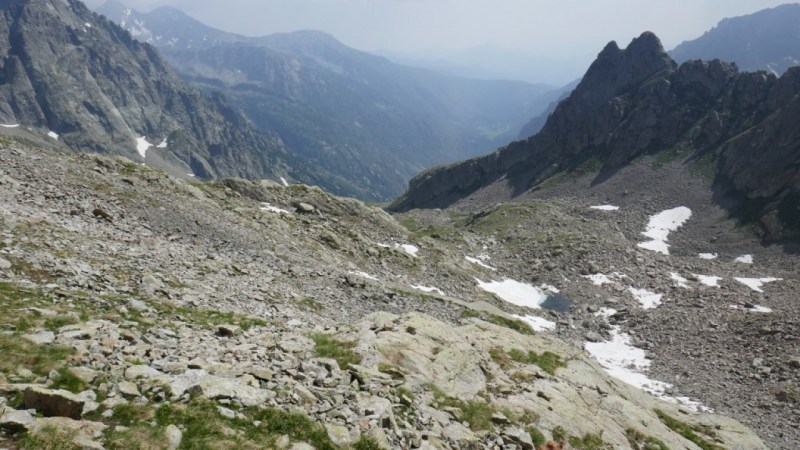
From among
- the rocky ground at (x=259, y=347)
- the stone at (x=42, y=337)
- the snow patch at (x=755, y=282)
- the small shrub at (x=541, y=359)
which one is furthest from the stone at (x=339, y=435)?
the snow patch at (x=755, y=282)

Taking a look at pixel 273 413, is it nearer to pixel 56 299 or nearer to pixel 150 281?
pixel 56 299

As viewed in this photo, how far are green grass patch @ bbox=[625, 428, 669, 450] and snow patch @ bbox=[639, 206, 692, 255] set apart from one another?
10195 cm

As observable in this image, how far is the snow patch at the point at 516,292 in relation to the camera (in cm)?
6969

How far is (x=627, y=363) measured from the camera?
178 feet

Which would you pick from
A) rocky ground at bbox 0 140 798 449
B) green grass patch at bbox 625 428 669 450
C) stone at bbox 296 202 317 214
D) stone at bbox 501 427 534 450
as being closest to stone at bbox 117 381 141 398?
rocky ground at bbox 0 140 798 449

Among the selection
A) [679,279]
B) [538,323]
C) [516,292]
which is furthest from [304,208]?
[679,279]

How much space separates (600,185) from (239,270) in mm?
155787

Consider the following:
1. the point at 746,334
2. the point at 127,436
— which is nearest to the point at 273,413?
the point at 127,436

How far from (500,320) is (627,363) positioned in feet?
57.8

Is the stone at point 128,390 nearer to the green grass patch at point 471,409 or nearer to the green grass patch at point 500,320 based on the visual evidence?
the green grass patch at point 471,409

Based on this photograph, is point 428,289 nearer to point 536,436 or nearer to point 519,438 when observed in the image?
point 536,436

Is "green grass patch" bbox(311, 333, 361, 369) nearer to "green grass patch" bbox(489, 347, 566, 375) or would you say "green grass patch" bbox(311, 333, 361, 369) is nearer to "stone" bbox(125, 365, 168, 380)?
"stone" bbox(125, 365, 168, 380)

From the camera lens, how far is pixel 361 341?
848 inches

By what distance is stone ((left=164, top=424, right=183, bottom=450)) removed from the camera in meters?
12.1
